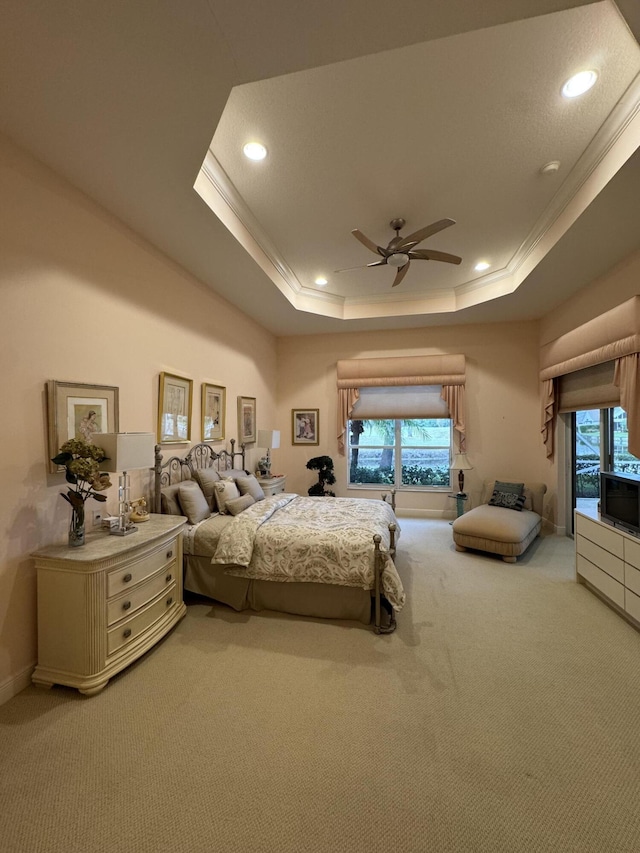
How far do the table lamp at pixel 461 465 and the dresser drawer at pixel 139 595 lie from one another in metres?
4.41

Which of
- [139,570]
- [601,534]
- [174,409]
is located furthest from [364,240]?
[601,534]

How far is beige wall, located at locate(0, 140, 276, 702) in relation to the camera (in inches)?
82.0

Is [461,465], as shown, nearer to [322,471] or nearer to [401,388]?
[401,388]

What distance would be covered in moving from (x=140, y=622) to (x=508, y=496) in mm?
4785

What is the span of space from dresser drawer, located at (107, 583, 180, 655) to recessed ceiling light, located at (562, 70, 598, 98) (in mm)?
4209

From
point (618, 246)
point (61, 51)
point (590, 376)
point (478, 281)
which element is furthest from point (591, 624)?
point (61, 51)

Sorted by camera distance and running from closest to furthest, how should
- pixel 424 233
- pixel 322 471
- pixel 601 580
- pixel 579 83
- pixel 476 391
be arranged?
pixel 579 83 < pixel 424 233 < pixel 601 580 < pixel 476 391 < pixel 322 471

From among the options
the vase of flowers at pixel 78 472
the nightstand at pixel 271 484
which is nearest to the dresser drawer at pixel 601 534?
the nightstand at pixel 271 484

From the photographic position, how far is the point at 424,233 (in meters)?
2.85

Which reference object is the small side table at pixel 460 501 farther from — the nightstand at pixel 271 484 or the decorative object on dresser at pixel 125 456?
the decorative object on dresser at pixel 125 456

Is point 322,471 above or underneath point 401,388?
underneath

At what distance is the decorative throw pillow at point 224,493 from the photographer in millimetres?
3650

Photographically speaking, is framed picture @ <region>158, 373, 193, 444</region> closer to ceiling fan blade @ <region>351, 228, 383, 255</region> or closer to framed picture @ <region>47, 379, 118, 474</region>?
framed picture @ <region>47, 379, 118, 474</region>

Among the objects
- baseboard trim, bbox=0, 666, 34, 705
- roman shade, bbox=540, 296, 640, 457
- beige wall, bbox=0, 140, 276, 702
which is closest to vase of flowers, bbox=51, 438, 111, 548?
beige wall, bbox=0, 140, 276, 702
